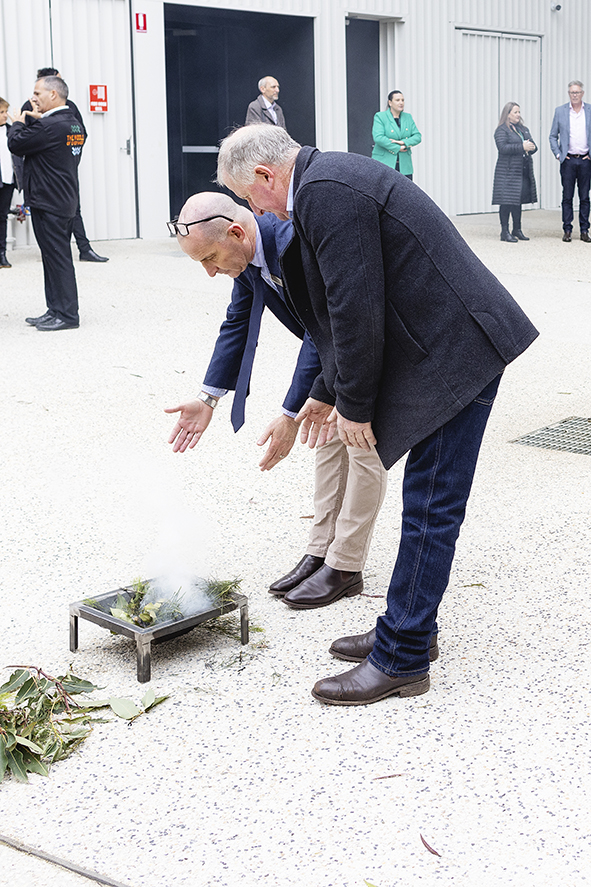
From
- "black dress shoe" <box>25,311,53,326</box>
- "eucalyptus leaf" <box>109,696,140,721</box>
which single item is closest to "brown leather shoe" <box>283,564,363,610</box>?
"eucalyptus leaf" <box>109,696,140,721</box>

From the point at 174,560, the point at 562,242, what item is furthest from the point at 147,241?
the point at 174,560

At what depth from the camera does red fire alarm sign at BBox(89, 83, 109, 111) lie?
49.2 feet

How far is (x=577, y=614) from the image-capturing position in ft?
11.7

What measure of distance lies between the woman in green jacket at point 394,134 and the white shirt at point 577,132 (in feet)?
6.94

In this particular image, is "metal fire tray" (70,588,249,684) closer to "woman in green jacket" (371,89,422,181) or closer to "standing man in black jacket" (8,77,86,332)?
"standing man in black jacket" (8,77,86,332)

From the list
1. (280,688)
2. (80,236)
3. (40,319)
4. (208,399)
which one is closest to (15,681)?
(280,688)

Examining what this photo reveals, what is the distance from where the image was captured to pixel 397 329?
8.96 feet

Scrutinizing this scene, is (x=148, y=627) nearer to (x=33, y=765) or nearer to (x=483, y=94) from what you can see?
(x=33, y=765)

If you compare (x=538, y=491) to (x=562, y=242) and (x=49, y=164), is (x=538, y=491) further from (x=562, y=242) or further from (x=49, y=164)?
(x=562, y=242)

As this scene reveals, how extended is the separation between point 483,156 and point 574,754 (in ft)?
61.6

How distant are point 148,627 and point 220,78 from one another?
54.5 feet

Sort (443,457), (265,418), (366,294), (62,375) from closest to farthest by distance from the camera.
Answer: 1. (366,294)
2. (443,457)
3. (265,418)
4. (62,375)

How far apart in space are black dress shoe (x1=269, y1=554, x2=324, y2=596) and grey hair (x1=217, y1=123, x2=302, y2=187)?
1.53 meters

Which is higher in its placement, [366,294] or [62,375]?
[366,294]
